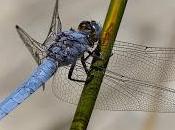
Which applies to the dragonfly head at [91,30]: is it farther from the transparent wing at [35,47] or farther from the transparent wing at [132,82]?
the transparent wing at [35,47]

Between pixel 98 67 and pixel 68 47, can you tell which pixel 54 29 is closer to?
pixel 68 47

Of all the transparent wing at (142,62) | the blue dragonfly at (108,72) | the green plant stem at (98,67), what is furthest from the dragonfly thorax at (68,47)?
the green plant stem at (98,67)

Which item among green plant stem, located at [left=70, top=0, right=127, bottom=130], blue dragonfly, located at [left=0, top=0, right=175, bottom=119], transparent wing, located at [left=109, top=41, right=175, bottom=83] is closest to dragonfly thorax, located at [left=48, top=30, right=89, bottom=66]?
blue dragonfly, located at [left=0, top=0, right=175, bottom=119]

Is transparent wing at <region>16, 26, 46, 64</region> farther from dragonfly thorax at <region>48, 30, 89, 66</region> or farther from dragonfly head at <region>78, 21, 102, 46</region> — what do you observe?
dragonfly head at <region>78, 21, 102, 46</region>

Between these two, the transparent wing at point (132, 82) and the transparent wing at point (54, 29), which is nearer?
the transparent wing at point (132, 82)

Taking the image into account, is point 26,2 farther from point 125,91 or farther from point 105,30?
A: point 105,30

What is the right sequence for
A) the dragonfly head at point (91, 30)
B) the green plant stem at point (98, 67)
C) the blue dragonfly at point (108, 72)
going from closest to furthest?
the green plant stem at point (98, 67) → the blue dragonfly at point (108, 72) → the dragonfly head at point (91, 30)

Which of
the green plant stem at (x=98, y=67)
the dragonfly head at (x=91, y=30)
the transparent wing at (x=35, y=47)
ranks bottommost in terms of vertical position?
the green plant stem at (x=98, y=67)

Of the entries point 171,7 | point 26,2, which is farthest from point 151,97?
point 26,2
